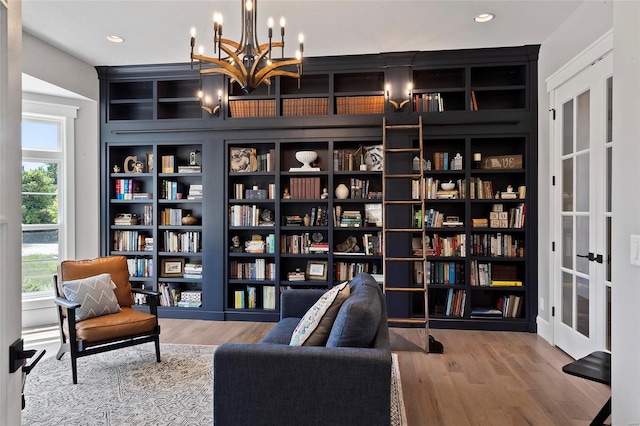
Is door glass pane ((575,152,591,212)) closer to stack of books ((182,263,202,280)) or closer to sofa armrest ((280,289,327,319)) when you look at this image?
sofa armrest ((280,289,327,319))

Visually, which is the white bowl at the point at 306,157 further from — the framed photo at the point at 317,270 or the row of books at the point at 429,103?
the row of books at the point at 429,103

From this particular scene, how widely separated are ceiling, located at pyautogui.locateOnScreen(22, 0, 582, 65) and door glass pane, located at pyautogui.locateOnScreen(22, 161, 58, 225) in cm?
141

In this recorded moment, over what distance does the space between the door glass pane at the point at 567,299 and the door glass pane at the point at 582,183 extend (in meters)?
0.68

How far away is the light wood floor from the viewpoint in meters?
2.48

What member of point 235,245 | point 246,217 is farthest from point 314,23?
point 235,245

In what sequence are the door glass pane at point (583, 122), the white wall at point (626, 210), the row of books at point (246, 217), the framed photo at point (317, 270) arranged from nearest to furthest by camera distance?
the white wall at point (626, 210) → the door glass pane at point (583, 122) → the framed photo at point (317, 270) → the row of books at point (246, 217)

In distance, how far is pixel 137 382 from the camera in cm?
291

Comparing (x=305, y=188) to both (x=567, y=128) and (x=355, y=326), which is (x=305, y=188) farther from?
(x=355, y=326)

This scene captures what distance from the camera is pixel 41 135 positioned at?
455cm

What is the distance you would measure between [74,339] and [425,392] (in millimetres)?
2644

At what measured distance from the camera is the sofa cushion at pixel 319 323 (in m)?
2.04

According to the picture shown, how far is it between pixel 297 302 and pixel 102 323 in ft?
5.04

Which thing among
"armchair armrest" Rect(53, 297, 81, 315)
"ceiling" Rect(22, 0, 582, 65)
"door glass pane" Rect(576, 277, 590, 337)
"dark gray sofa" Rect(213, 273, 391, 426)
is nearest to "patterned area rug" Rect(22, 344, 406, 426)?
→ "armchair armrest" Rect(53, 297, 81, 315)

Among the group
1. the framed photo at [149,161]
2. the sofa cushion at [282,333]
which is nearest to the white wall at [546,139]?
the sofa cushion at [282,333]
